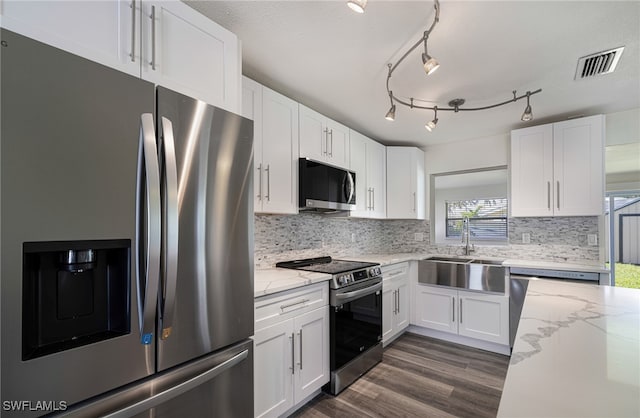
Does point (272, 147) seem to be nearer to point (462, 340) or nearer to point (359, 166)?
point (359, 166)

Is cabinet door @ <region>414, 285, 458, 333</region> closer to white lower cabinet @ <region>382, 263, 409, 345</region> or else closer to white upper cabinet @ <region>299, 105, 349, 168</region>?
white lower cabinet @ <region>382, 263, 409, 345</region>

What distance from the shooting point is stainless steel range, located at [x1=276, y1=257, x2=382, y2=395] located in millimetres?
2162

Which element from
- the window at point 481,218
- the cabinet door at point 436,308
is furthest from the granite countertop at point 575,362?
the window at point 481,218

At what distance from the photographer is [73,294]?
2.91 ft

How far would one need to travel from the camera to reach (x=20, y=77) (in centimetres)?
76

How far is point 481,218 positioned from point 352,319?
2.69 metres

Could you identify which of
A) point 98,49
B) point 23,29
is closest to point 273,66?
point 98,49

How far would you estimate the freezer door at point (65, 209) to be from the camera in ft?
2.42

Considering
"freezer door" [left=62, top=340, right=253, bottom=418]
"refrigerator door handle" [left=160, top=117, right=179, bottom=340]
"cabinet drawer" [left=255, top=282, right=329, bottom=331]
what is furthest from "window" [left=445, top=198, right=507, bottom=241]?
"refrigerator door handle" [left=160, top=117, right=179, bottom=340]

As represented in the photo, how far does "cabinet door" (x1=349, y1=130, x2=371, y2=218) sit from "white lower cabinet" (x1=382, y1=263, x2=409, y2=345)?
715mm

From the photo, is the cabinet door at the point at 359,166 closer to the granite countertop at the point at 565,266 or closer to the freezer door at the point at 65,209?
the granite countertop at the point at 565,266

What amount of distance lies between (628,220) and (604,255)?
68.5 inches

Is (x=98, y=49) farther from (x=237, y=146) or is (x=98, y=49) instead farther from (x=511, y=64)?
(x=511, y=64)

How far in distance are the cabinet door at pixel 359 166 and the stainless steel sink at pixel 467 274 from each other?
3.30 ft
